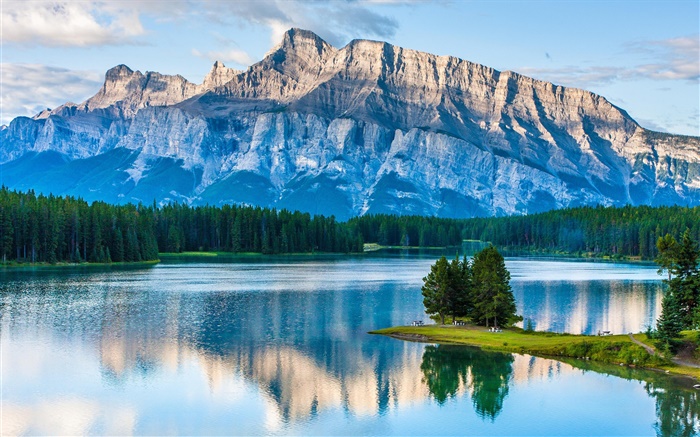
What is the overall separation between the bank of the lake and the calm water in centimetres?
209

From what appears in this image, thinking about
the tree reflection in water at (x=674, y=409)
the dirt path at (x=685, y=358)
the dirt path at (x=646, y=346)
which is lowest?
the tree reflection in water at (x=674, y=409)

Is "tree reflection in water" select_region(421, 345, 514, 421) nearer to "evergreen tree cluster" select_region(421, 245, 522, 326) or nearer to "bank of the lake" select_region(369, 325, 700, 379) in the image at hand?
"bank of the lake" select_region(369, 325, 700, 379)

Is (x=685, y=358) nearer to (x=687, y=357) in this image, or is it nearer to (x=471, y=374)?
(x=687, y=357)

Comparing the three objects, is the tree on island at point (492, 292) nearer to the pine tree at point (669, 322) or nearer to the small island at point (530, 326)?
the small island at point (530, 326)

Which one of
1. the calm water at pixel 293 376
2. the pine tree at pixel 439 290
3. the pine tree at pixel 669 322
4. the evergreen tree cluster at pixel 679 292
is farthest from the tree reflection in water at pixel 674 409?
the pine tree at pixel 439 290

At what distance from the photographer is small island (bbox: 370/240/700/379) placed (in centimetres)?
7112

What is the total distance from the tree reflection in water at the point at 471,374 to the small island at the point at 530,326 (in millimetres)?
3552

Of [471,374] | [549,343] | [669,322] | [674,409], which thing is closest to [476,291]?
[549,343]

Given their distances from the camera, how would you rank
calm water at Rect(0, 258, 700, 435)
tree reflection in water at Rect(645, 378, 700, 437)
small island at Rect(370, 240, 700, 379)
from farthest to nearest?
1. small island at Rect(370, 240, 700, 379)
2. calm water at Rect(0, 258, 700, 435)
3. tree reflection in water at Rect(645, 378, 700, 437)

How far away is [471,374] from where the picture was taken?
6975 cm

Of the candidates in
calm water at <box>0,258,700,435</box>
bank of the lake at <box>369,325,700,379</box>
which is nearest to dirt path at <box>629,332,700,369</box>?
bank of the lake at <box>369,325,700,379</box>

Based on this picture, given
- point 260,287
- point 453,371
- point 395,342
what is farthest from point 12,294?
point 453,371

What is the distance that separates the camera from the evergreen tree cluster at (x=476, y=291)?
89375 millimetres

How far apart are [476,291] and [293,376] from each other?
30624 millimetres
